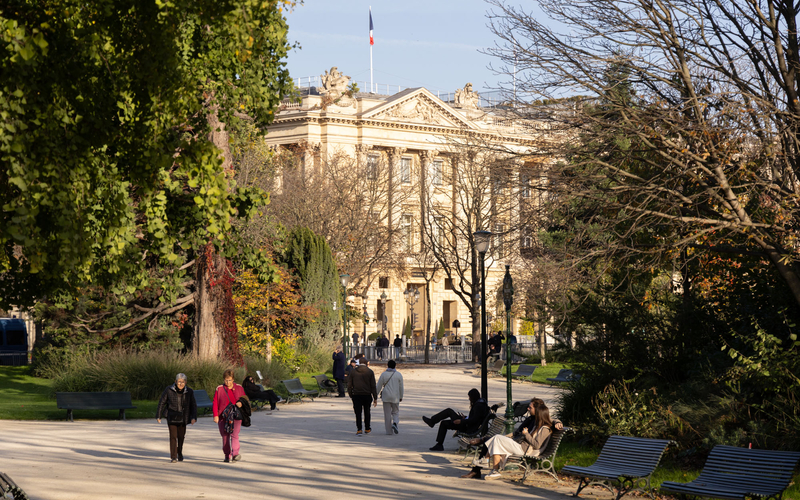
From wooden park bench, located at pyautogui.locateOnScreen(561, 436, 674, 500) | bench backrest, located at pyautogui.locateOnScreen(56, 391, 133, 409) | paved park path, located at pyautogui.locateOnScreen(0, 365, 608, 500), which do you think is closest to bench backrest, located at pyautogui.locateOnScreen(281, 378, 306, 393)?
paved park path, located at pyautogui.locateOnScreen(0, 365, 608, 500)

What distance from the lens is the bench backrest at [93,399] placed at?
22109 mm

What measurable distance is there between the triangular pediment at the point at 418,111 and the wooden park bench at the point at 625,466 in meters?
66.0

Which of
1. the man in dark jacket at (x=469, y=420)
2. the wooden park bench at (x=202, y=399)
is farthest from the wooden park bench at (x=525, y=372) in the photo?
the man in dark jacket at (x=469, y=420)

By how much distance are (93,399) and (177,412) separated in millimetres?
8478

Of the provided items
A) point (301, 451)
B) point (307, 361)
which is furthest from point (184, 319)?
point (301, 451)

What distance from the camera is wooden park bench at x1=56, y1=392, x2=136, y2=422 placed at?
72.5ft

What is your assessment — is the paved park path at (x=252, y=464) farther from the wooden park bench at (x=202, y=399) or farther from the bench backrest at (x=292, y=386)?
the bench backrest at (x=292, y=386)

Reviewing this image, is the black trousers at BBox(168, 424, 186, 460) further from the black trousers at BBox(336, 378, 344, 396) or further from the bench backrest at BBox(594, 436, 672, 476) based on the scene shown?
the black trousers at BBox(336, 378, 344, 396)

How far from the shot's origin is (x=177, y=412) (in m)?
14.9

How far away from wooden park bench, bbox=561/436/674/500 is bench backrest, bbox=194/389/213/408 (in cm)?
1320

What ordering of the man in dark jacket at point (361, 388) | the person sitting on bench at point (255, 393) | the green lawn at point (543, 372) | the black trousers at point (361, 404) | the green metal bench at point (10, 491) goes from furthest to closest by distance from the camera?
1. the green lawn at point (543, 372)
2. the person sitting on bench at point (255, 393)
3. the black trousers at point (361, 404)
4. the man in dark jacket at point (361, 388)
5. the green metal bench at point (10, 491)

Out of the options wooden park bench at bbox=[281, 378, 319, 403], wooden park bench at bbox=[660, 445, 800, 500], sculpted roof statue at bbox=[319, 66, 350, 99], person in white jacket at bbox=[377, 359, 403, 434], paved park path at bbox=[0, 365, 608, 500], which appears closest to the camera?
wooden park bench at bbox=[660, 445, 800, 500]

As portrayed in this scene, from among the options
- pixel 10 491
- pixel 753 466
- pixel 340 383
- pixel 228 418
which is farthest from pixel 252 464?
pixel 340 383

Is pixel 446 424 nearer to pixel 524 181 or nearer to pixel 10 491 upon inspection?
pixel 524 181
